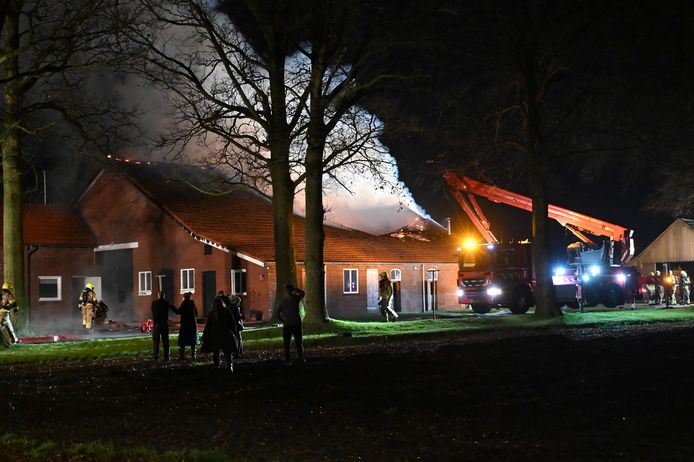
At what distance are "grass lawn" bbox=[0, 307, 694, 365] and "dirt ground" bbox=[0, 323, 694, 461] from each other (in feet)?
9.03

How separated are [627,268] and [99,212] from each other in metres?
25.6

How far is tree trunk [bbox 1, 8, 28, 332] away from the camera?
27781mm

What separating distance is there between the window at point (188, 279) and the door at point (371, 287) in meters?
8.15

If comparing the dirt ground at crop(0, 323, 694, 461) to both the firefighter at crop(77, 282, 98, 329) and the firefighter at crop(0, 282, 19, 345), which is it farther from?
the firefighter at crop(77, 282, 98, 329)

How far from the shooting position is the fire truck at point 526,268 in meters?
39.1

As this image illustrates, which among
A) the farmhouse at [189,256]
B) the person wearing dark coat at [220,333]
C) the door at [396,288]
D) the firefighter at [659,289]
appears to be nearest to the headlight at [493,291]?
the farmhouse at [189,256]

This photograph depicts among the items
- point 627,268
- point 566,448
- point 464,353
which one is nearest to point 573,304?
point 627,268

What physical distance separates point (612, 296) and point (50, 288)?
25943mm

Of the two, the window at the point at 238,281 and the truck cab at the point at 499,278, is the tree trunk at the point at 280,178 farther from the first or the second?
the truck cab at the point at 499,278

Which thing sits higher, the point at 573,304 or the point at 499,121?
the point at 499,121

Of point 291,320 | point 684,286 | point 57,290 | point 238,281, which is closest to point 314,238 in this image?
Answer: point 238,281

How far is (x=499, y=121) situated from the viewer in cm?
3534

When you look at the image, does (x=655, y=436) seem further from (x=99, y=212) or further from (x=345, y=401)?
(x=99, y=212)

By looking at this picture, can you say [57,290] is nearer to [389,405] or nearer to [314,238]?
[314,238]
